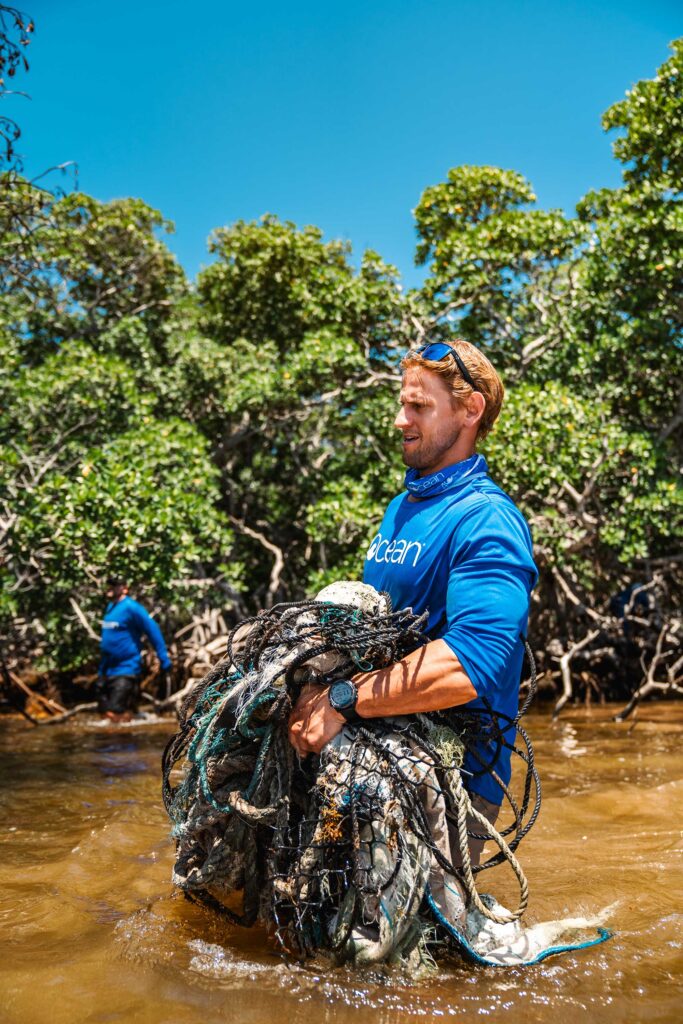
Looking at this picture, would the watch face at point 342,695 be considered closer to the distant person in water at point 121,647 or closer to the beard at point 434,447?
the beard at point 434,447

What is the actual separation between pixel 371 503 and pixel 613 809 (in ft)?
18.6

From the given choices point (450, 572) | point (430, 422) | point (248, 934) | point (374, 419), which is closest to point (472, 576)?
point (450, 572)

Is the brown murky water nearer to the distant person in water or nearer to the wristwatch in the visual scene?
the wristwatch

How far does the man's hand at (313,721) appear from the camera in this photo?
91.9 inches

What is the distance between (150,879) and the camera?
3.50 metres

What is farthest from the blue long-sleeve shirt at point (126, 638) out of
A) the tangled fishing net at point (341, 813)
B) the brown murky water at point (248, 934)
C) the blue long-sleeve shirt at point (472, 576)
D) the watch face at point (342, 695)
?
the watch face at point (342, 695)

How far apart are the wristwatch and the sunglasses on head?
106 centimetres

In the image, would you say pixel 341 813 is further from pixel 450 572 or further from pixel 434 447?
pixel 434 447

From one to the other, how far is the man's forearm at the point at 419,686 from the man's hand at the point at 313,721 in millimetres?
91

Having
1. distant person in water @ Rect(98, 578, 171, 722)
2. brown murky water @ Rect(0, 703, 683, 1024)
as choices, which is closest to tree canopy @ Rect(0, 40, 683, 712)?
distant person in water @ Rect(98, 578, 171, 722)

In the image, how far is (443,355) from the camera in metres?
2.70

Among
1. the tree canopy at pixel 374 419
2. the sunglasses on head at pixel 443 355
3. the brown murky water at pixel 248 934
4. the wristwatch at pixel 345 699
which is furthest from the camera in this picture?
the tree canopy at pixel 374 419

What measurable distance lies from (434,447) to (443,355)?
303 millimetres

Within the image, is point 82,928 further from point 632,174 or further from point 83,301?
point 83,301
